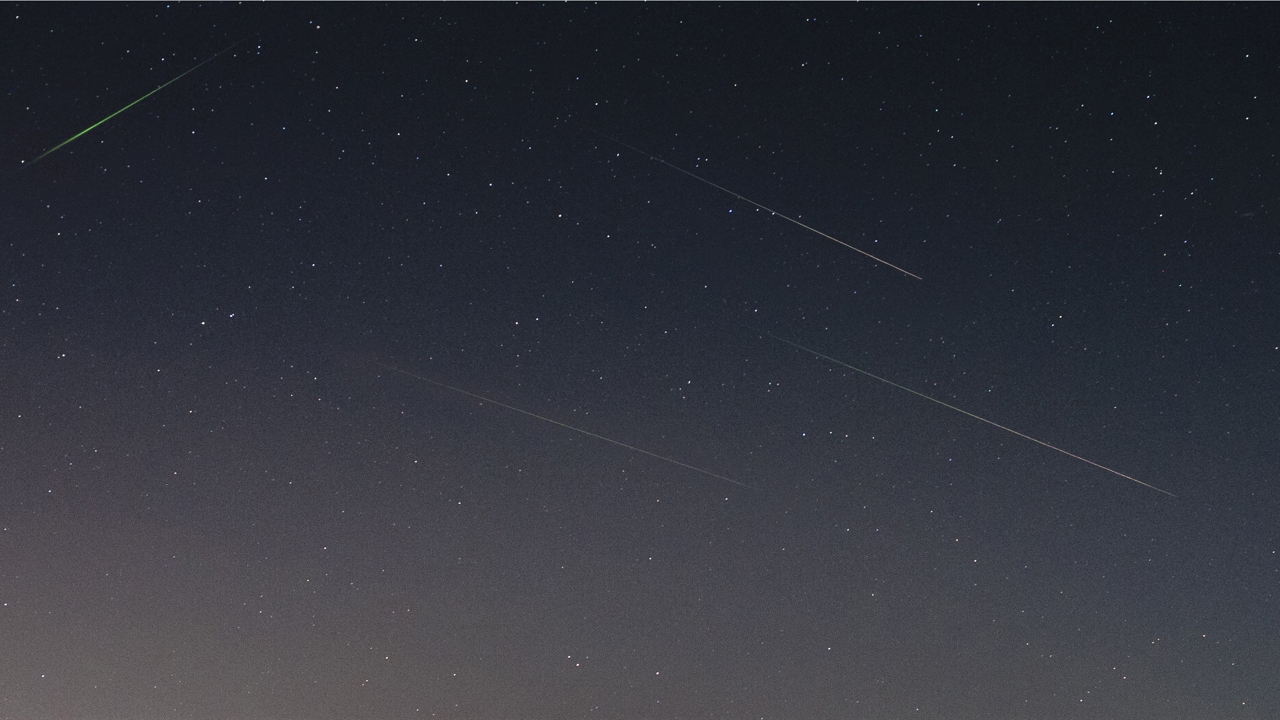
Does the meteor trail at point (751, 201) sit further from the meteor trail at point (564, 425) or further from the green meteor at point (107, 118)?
the green meteor at point (107, 118)

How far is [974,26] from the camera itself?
89cm

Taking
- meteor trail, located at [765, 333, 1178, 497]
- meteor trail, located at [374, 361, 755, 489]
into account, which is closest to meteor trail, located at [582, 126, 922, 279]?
meteor trail, located at [765, 333, 1178, 497]

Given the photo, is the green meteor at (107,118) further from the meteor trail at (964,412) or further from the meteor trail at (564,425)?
the meteor trail at (964,412)

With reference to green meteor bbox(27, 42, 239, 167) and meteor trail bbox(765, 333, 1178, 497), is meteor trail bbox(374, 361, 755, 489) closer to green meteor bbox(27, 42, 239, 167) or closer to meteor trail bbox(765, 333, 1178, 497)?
meteor trail bbox(765, 333, 1178, 497)

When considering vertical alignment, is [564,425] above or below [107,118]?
below

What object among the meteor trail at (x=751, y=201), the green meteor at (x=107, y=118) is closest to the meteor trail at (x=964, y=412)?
the meteor trail at (x=751, y=201)

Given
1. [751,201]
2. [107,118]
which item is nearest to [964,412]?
[751,201]

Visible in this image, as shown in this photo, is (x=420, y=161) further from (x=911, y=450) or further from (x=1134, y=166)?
(x=1134, y=166)

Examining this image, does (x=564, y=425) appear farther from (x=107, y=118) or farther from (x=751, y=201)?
(x=107, y=118)

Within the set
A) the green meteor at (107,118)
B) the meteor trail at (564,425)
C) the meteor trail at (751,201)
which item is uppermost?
the meteor trail at (751,201)

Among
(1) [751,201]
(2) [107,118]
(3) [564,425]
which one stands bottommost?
(3) [564,425]

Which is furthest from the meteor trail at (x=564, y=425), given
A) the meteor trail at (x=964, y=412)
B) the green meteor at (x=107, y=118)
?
the green meteor at (x=107, y=118)

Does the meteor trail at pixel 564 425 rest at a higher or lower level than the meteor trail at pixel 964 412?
lower

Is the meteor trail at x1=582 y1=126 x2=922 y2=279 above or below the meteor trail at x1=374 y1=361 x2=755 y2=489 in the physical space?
above
